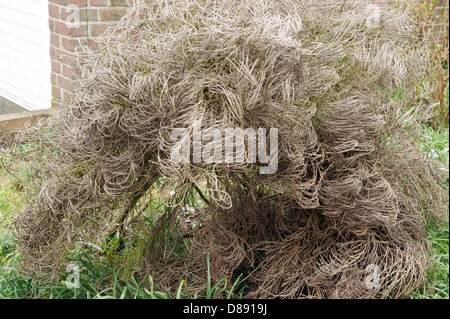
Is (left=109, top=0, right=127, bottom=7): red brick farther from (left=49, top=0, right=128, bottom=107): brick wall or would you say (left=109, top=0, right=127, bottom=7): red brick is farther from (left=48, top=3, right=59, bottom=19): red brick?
(left=48, top=3, right=59, bottom=19): red brick

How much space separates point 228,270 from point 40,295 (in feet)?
3.29

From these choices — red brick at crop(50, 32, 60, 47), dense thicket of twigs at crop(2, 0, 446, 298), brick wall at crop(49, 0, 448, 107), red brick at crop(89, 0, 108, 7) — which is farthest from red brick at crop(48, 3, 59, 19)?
dense thicket of twigs at crop(2, 0, 446, 298)

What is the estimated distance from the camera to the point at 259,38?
77.0 inches

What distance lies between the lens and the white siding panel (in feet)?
15.9

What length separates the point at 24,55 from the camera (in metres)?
5.02

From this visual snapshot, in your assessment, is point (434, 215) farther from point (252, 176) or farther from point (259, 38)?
point (259, 38)

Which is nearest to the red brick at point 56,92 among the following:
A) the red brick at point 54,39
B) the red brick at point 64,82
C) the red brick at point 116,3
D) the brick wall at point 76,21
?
the red brick at point 64,82

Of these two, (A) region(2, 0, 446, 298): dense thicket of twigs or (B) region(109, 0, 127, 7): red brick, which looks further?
(B) region(109, 0, 127, 7): red brick

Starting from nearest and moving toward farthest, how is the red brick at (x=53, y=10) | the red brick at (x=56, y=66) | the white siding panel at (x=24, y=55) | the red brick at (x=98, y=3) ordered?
the red brick at (x=98, y=3) → the red brick at (x=53, y=10) → the red brick at (x=56, y=66) → the white siding panel at (x=24, y=55)

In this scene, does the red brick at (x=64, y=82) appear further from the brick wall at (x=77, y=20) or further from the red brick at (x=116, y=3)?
the red brick at (x=116, y=3)

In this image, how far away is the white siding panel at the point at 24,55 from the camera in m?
4.86

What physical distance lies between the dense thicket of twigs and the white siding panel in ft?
8.58

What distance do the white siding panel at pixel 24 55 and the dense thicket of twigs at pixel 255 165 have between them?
2.61m
